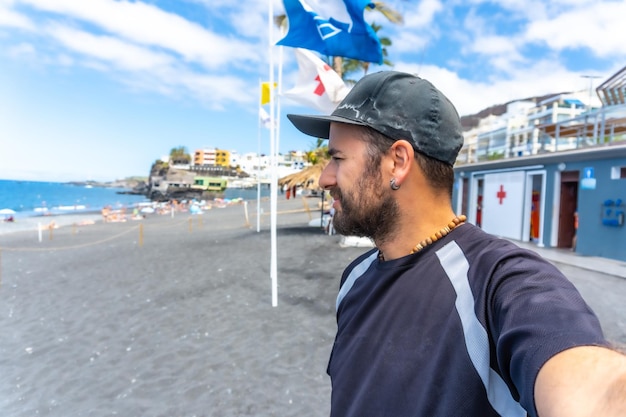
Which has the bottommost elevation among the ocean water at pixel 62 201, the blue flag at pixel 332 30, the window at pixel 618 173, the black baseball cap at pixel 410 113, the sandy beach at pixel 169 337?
the ocean water at pixel 62 201

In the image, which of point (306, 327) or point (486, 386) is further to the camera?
point (306, 327)

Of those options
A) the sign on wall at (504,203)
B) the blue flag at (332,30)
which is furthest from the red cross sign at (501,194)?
the blue flag at (332,30)

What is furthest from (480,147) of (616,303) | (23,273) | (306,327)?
(23,273)

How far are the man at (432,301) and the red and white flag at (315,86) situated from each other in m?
5.34

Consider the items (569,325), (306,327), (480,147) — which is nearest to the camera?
(569,325)

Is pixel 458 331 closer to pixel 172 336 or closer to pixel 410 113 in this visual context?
pixel 410 113

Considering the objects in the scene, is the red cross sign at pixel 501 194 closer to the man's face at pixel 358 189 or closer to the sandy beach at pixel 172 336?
the sandy beach at pixel 172 336

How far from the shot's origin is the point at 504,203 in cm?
1314

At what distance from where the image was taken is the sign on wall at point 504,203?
493 inches

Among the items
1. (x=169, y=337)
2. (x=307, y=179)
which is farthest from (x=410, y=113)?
(x=307, y=179)

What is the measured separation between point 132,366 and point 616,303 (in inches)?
271

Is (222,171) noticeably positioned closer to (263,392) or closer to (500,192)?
(500,192)

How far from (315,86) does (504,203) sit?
9382 millimetres

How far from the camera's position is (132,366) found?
4.46m
